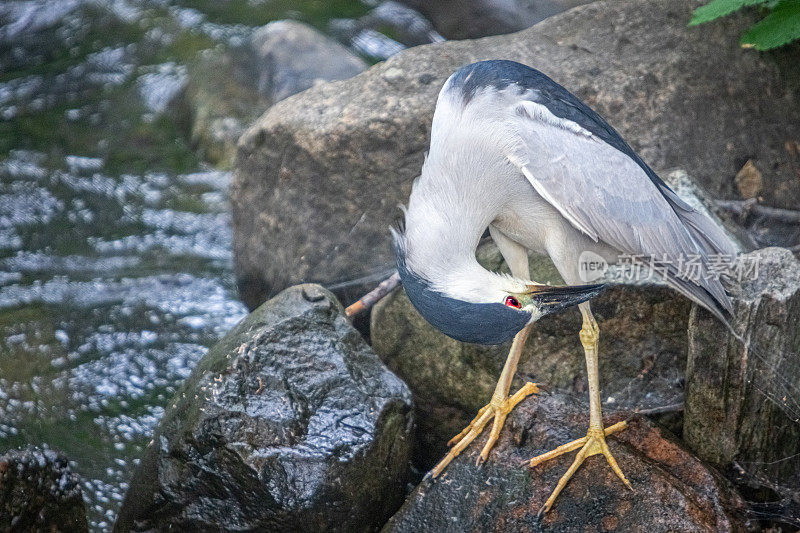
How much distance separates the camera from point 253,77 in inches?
313

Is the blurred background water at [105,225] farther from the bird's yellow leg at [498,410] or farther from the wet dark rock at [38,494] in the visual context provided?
the bird's yellow leg at [498,410]

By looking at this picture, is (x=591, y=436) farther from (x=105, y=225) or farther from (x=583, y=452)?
(x=105, y=225)

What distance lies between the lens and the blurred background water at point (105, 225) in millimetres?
4730

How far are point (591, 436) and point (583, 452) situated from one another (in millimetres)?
97

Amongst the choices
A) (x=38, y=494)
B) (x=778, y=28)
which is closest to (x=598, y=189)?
(x=778, y=28)

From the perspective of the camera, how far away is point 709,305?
11.0ft

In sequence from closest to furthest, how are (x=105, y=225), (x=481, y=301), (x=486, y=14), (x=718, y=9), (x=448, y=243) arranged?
(x=481, y=301) → (x=448, y=243) → (x=718, y=9) → (x=105, y=225) → (x=486, y=14)

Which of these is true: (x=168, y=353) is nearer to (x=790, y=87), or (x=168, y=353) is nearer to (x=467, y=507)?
(x=467, y=507)

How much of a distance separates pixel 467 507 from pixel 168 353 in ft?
8.77

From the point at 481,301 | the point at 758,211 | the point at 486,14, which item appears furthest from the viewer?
the point at 486,14

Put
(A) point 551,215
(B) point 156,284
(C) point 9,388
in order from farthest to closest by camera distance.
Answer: (B) point 156,284 < (C) point 9,388 < (A) point 551,215

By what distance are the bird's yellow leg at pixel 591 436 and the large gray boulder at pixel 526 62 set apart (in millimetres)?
1554

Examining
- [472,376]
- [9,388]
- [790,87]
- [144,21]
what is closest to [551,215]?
[472,376]

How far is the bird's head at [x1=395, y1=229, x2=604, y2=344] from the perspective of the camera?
299 cm
